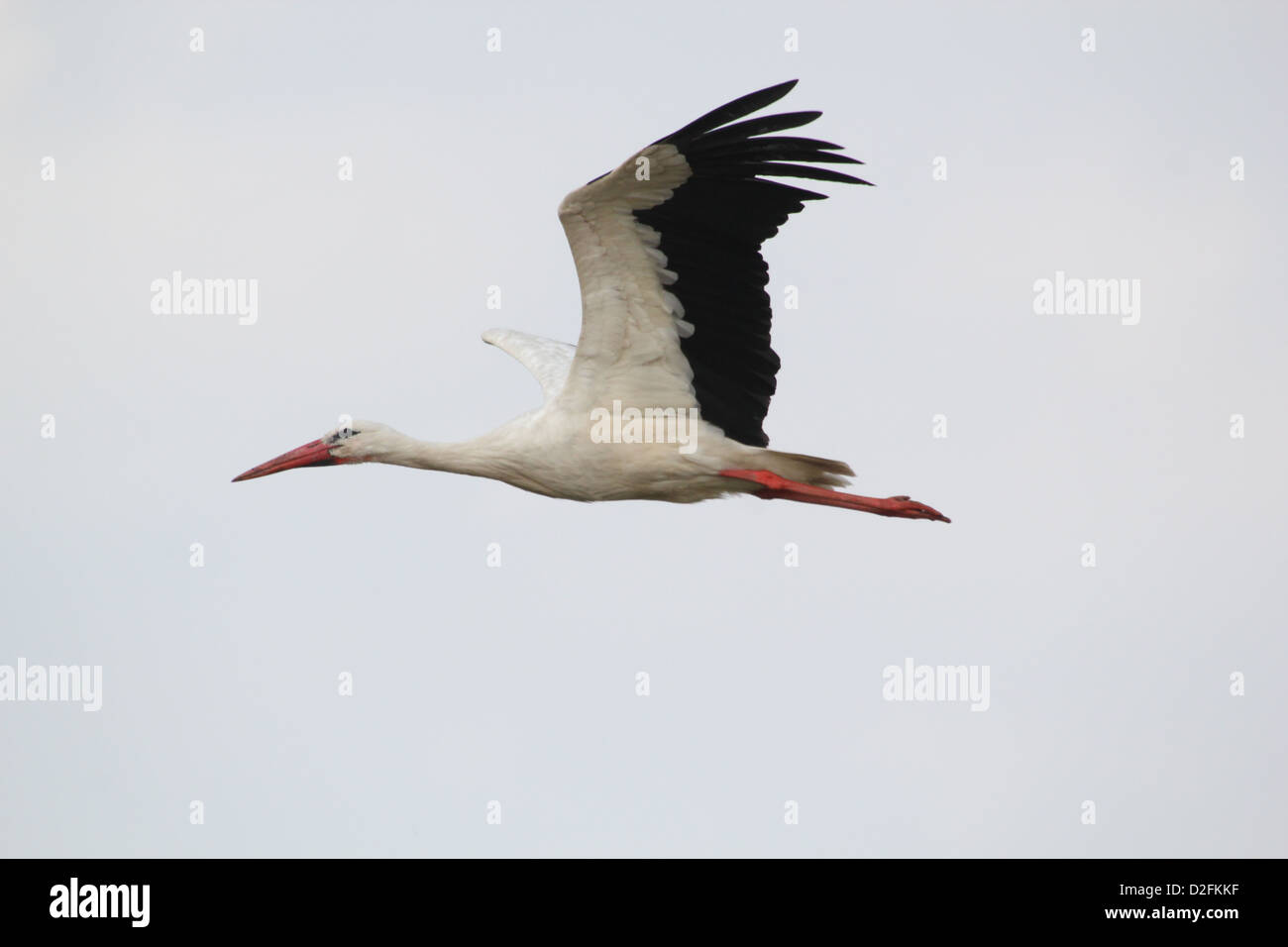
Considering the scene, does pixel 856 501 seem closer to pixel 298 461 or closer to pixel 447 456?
pixel 447 456

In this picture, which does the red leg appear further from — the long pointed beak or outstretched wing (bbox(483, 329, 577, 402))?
the long pointed beak

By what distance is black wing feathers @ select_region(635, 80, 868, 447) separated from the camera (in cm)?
1243

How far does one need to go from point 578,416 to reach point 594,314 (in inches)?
28.4

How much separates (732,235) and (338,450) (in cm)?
339

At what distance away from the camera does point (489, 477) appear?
45.9ft

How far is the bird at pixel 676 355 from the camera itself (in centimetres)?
1261

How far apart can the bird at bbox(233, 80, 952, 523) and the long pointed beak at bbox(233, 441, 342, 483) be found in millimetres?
709

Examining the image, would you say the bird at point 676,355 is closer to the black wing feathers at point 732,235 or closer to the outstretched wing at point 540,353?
the black wing feathers at point 732,235

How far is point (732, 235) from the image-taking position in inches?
514

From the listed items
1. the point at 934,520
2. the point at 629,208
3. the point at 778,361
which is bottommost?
the point at 934,520

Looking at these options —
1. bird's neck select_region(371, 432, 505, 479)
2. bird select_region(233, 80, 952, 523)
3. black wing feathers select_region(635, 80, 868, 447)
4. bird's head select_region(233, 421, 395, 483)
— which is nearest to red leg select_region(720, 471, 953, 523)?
bird select_region(233, 80, 952, 523)

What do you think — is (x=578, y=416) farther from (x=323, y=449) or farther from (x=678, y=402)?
(x=323, y=449)

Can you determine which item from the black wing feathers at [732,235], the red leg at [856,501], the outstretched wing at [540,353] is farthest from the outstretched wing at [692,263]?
the outstretched wing at [540,353]

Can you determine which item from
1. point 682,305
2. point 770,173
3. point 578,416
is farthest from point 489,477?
point 770,173
